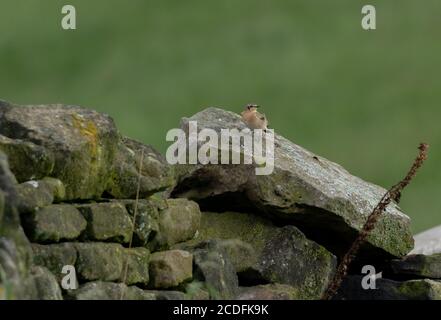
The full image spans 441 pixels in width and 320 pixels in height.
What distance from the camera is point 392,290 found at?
67.6 feet

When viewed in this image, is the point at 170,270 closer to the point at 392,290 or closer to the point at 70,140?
the point at 70,140

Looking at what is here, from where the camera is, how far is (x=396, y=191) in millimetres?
19016

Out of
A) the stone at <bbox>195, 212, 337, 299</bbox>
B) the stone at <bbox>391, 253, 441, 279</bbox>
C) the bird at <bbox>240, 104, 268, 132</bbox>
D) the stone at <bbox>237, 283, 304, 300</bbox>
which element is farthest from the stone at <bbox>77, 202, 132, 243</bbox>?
the stone at <bbox>391, 253, 441, 279</bbox>

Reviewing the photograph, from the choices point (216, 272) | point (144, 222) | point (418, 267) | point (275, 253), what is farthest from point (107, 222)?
point (418, 267)

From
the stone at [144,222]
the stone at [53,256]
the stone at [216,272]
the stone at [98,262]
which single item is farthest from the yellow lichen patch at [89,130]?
the stone at [216,272]

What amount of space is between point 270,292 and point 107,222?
2.52m

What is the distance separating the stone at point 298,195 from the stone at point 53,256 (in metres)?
4.16

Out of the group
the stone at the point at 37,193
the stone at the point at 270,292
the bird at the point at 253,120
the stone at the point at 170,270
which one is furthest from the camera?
the bird at the point at 253,120

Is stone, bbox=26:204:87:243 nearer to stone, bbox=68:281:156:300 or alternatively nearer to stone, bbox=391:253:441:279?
stone, bbox=68:281:156:300

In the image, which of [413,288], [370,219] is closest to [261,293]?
[370,219]

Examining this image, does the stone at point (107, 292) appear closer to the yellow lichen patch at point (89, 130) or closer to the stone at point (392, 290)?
the yellow lichen patch at point (89, 130)

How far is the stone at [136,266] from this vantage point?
55.4ft
